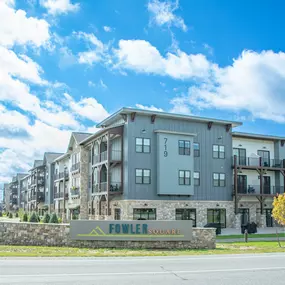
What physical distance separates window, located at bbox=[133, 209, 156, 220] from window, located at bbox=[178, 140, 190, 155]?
6.54m

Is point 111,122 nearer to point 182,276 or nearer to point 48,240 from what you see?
point 48,240

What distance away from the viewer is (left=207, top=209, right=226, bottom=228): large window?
43594 millimetres

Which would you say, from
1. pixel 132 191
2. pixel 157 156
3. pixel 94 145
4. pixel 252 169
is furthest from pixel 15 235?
pixel 252 169

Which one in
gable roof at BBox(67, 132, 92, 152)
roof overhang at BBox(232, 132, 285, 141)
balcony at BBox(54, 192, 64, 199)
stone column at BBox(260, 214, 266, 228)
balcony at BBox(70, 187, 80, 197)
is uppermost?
gable roof at BBox(67, 132, 92, 152)

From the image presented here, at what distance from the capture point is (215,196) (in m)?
44.0

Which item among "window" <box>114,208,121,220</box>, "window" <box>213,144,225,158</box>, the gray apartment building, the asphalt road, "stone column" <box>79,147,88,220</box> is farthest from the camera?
"stone column" <box>79,147,88,220</box>

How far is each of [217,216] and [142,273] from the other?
32.5m

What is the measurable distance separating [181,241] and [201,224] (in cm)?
1868

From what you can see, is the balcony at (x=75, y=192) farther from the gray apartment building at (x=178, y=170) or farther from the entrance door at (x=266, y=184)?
the entrance door at (x=266, y=184)

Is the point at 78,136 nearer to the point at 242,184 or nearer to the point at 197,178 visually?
the point at 197,178

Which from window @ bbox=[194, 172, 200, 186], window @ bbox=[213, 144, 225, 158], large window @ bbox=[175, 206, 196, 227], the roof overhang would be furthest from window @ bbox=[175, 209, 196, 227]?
the roof overhang

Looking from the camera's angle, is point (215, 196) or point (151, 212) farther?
point (215, 196)

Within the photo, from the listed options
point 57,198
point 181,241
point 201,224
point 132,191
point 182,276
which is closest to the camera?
point 182,276

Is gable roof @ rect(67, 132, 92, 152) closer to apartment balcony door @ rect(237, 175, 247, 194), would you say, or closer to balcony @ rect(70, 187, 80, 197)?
balcony @ rect(70, 187, 80, 197)
